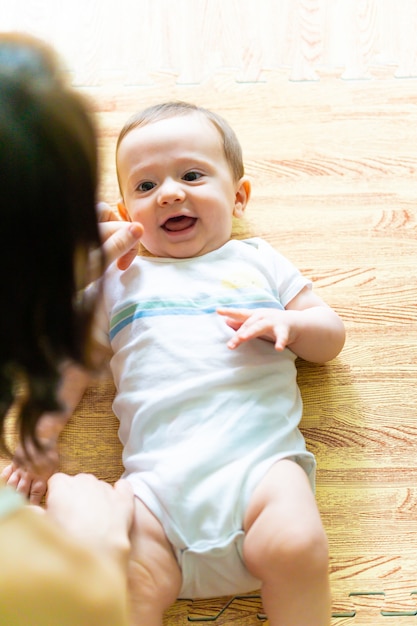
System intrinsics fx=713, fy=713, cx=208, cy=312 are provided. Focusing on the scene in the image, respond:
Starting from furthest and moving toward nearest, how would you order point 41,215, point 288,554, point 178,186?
point 178,186
point 288,554
point 41,215

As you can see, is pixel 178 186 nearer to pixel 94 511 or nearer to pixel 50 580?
pixel 94 511

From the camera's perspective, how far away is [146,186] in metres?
1.13

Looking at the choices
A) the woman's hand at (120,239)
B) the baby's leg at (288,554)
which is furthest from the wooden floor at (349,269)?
the woman's hand at (120,239)

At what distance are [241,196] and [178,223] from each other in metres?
0.14

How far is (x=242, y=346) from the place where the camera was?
1027mm

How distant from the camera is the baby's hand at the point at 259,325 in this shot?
99 cm

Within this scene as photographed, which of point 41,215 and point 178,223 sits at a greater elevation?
point 41,215

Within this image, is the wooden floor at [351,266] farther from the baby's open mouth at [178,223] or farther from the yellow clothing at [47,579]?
the yellow clothing at [47,579]

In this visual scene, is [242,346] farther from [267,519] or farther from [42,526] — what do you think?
[42,526]

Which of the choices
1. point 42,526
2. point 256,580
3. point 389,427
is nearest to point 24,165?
point 42,526

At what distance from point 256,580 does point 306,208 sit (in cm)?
63

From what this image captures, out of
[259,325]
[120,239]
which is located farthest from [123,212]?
[259,325]

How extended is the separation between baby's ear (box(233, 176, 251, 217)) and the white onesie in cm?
8

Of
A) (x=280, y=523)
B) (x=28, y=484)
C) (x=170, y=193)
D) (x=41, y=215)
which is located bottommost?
(x=28, y=484)
